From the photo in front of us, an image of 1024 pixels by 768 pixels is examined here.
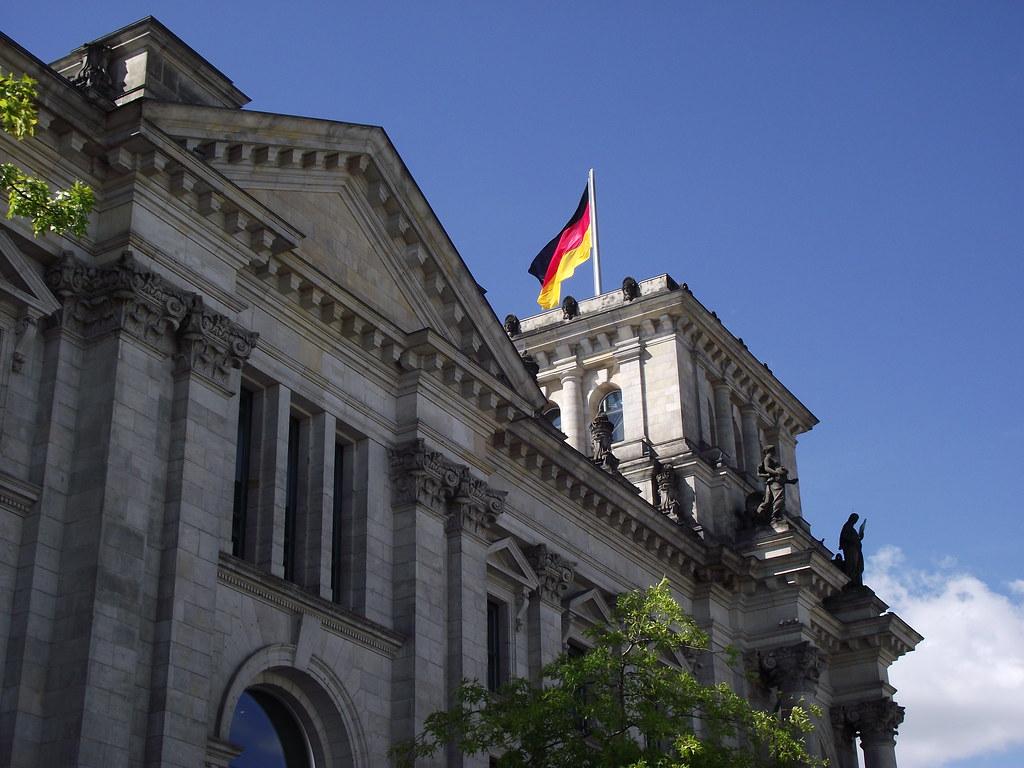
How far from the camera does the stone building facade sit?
22.2 m

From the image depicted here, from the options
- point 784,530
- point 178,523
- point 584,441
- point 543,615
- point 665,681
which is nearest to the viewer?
point 178,523

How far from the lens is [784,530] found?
42.7 meters

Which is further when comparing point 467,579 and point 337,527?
point 467,579

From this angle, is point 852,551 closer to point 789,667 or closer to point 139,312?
point 789,667

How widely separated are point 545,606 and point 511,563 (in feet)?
4.38

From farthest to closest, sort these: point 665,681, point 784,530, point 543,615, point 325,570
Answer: point 784,530 → point 543,615 → point 325,570 → point 665,681

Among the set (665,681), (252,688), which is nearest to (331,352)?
(252,688)

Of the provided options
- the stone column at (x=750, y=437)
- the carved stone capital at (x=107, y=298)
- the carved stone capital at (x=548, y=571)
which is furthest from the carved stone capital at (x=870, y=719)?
the carved stone capital at (x=107, y=298)

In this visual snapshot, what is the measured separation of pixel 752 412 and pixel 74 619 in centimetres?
3162

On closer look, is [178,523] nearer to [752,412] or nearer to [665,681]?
[665,681]

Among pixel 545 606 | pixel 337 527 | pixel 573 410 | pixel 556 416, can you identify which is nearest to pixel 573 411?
pixel 573 410

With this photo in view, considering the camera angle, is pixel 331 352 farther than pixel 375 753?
Yes

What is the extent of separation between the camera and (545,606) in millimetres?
34000

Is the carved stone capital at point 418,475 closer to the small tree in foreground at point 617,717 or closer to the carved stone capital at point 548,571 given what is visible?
the small tree in foreground at point 617,717
